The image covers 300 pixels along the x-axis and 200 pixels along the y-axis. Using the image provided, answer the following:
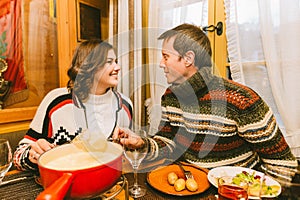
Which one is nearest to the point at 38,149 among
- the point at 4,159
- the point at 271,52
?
the point at 4,159

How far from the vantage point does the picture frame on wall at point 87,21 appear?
6.42 ft

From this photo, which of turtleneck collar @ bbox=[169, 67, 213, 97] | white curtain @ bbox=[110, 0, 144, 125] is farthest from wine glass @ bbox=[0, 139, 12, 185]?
white curtain @ bbox=[110, 0, 144, 125]

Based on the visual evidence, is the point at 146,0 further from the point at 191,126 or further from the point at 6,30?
the point at 191,126

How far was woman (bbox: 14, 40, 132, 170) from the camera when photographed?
121 cm

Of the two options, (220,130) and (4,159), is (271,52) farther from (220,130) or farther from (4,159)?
(4,159)

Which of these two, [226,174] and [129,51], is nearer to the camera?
[226,174]

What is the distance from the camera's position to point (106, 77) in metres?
1.27

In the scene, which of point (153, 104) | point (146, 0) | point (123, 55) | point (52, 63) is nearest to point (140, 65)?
point (123, 55)

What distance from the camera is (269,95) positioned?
135 centimetres

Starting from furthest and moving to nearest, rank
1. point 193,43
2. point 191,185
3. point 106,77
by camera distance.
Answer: point 106,77 < point 193,43 < point 191,185

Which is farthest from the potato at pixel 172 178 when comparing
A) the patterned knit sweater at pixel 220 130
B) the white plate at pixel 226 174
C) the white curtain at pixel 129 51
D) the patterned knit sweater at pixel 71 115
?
the white curtain at pixel 129 51

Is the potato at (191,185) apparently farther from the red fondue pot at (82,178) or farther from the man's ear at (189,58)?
the man's ear at (189,58)

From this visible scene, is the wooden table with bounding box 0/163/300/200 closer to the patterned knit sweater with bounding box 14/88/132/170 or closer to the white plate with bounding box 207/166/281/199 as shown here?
the white plate with bounding box 207/166/281/199

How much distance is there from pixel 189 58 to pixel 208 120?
36 cm
